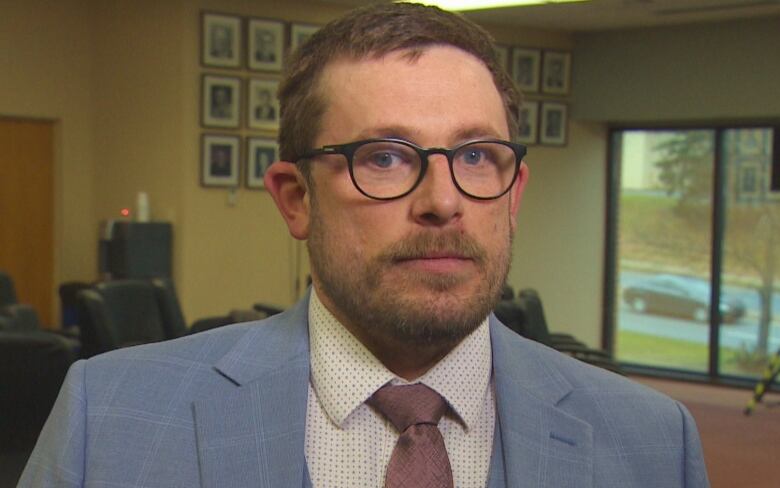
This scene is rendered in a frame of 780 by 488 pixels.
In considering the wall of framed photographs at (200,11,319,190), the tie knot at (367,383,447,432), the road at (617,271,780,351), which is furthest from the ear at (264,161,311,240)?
the road at (617,271,780,351)

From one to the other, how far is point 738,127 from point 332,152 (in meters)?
8.85

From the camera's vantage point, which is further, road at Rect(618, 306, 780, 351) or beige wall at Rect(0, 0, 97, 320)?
road at Rect(618, 306, 780, 351)

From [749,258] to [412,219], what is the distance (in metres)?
8.78

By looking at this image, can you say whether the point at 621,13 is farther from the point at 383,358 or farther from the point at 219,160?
the point at 383,358

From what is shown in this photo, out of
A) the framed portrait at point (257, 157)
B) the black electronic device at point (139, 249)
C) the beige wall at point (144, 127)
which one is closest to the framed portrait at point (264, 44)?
the beige wall at point (144, 127)


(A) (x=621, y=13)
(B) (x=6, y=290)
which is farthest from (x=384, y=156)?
(A) (x=621, y=13)

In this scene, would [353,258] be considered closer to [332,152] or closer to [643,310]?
[332,152]

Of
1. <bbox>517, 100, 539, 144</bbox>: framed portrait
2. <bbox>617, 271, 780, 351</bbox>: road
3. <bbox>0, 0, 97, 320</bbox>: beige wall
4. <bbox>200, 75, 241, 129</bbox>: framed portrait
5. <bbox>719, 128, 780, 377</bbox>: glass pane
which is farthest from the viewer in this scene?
<bbox>517, 100, 539, 144</bbox>: framed portrait

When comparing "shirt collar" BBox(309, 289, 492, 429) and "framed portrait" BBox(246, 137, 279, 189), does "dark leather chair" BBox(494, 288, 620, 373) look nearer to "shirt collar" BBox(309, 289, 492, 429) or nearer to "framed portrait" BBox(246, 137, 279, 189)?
"framed portrait" BBox(246, 137, 279, 189)

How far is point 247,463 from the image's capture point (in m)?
1.15

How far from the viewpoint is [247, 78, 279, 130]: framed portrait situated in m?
8.37

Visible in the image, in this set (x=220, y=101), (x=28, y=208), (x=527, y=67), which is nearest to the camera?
(x=220, y=101)

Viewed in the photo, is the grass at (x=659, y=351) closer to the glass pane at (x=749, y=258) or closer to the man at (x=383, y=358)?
the glass pane at (x=749, y=258)

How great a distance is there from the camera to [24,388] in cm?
399
